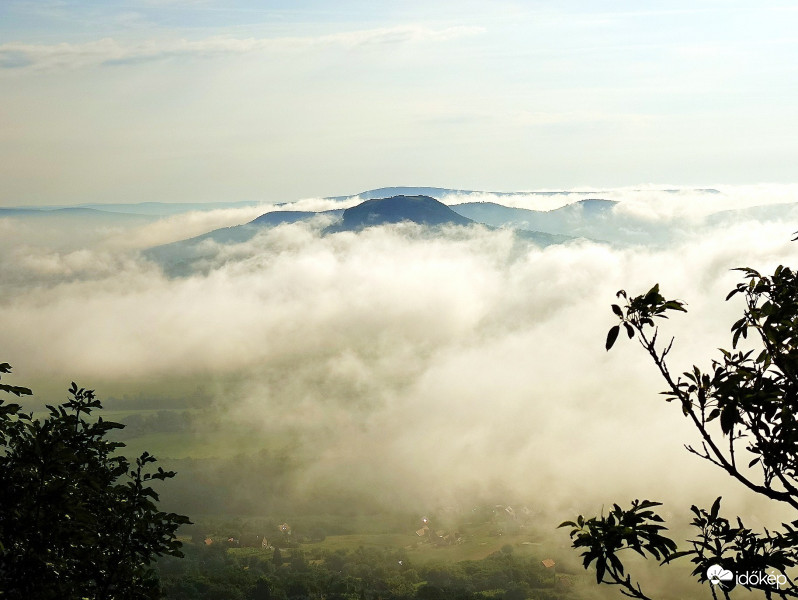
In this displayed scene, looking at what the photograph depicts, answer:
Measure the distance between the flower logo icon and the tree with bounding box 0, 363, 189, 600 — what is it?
868 cm

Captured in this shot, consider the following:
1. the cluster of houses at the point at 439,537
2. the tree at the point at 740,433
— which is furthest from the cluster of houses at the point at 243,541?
the tree at the point at 740,433

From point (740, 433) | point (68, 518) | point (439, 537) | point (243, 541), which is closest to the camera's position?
point (740, 433)

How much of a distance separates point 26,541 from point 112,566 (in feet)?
7.01

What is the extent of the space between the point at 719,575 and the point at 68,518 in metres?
10.4

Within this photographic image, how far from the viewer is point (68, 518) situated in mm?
11406

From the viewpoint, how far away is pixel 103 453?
46.0ft

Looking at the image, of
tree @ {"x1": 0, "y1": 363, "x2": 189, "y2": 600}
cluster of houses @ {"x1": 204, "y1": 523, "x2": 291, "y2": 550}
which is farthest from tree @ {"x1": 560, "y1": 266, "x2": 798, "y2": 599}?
cluster of houses @ {"x1": 204, "y1": 523, "x2": 291, "y2": 550}

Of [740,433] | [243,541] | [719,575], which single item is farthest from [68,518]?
[243,541]

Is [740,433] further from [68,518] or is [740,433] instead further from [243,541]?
[243,541]

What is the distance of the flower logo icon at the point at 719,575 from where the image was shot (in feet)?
28.6

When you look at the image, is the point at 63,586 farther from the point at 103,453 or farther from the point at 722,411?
the point at 722,411

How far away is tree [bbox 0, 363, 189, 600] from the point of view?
9711 millimetres

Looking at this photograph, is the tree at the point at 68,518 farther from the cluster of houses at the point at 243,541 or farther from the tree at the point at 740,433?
the cluster of houses at the point at 243,541

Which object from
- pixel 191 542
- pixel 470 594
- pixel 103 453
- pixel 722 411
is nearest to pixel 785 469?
pixel 722 411
